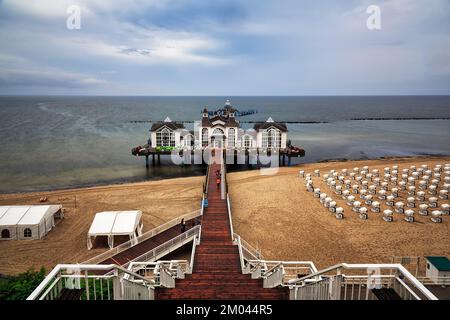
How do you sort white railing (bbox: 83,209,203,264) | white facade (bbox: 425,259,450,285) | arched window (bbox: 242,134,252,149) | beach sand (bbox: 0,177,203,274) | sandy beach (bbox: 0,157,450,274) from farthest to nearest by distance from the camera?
arched window (bbox: 242,134,252,149), beach sand (bbox: 0,177,203,274), sandy beach (bbox: 0,157,450,274), white railing (bbox: 83,209,203,264), white facade (bbox: 425,259,450,285)

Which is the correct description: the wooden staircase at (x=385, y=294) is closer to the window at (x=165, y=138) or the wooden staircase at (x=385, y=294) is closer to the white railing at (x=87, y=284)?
the white railing at (x=87, y=284)

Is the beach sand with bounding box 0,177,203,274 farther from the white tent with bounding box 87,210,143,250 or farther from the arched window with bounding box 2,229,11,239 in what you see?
the white tent with bounding box 87,210,143,250

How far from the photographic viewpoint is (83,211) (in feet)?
72.4

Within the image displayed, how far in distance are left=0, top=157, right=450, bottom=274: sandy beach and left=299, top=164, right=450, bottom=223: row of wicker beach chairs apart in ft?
1.64

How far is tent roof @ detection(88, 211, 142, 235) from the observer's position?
15.9 metres

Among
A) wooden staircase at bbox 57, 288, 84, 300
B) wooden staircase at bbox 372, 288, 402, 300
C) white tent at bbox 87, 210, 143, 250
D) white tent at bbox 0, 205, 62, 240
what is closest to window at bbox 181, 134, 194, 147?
white tent at bbox 0, 205, 62, 240

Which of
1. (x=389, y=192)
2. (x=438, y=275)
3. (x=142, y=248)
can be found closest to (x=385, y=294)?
(x=438, y=275)

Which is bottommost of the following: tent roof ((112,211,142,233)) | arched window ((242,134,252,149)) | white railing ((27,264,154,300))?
tent roof ((112,211,142,233))

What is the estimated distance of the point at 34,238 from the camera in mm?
17516

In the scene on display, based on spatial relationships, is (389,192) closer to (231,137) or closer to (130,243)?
(130,243)

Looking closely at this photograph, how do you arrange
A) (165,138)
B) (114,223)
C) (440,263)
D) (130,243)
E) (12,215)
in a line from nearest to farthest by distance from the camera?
(440,263) < (130,243) < (114,223) < (12,215) < (165,138)

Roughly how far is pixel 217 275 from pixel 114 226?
26.8 feet
